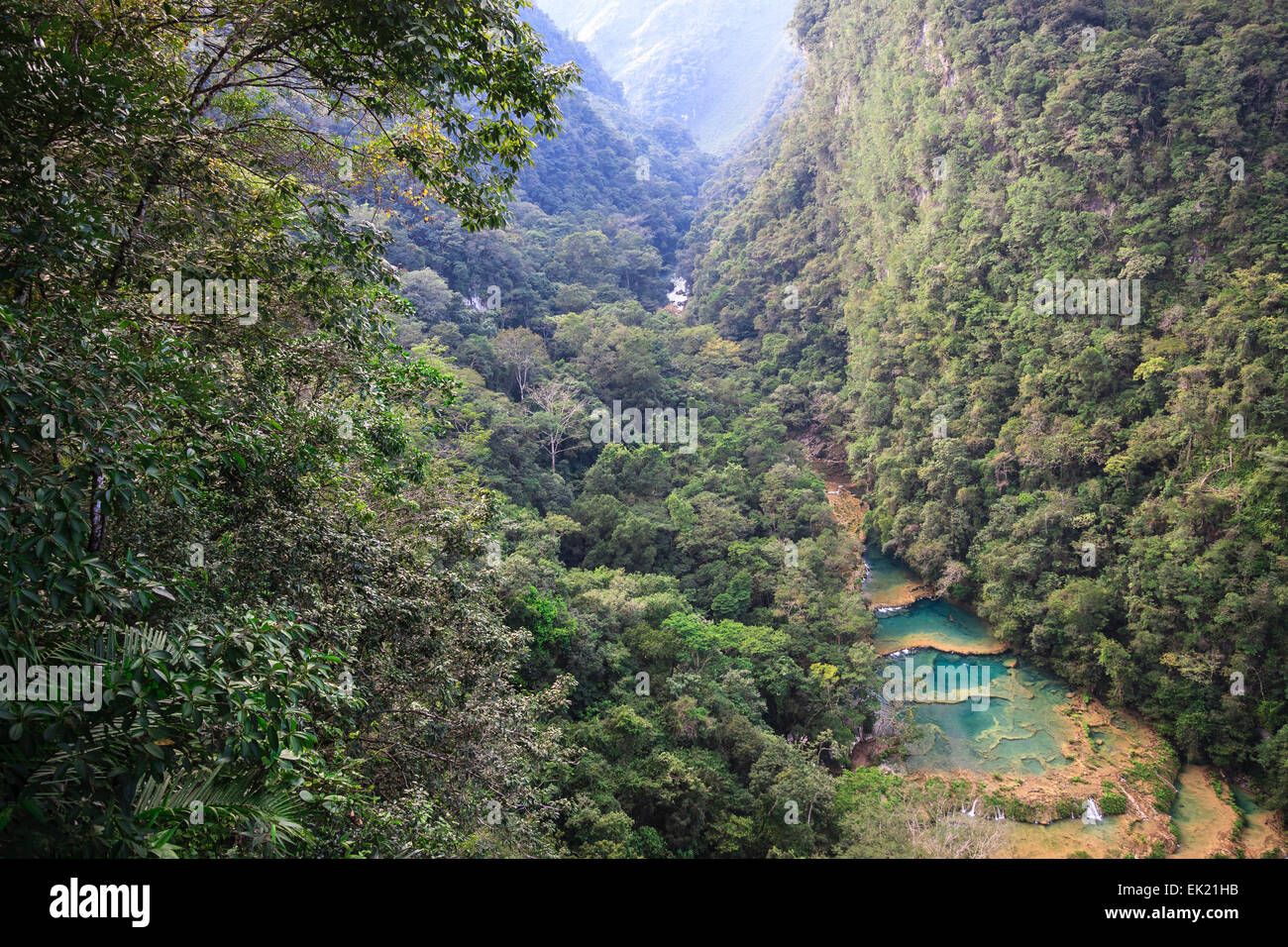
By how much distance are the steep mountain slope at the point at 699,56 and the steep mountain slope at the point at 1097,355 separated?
213ft

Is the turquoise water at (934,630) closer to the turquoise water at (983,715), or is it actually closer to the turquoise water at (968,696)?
the turquoise water at (968,696)

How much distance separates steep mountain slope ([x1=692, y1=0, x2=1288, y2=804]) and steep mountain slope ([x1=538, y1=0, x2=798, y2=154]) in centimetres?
6487

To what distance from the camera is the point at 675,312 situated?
156 feet

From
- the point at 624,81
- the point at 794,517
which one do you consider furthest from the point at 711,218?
the point at 624,81

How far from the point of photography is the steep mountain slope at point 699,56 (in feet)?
318

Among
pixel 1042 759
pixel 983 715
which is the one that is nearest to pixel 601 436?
pixel 983 715

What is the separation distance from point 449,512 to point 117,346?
14.1 ft

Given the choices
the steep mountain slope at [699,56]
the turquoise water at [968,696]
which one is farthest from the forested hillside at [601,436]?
the steep mountain slope at [699,56]

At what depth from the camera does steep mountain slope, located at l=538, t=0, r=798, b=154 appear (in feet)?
318

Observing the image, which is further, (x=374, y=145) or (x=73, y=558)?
(x=374, y=145)

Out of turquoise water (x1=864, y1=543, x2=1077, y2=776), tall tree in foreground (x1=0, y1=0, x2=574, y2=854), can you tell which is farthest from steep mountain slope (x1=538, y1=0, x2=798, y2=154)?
tall tree in foreground (x1=0, y1=0, x2=574, y2=854)

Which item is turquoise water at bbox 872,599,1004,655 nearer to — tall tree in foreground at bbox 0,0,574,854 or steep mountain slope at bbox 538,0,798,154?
tall tree in foreground at bbox 0,0,574,854
